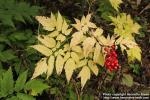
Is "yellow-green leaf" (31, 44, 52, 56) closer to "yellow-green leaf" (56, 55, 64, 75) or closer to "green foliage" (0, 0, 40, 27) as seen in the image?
"yellow-green leaf" (56, 55, 64, 75)

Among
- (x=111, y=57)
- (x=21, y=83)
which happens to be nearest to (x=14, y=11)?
(x=21, y=83)

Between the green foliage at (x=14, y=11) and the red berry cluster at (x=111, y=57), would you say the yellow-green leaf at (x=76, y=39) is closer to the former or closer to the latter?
the red berry cluster at (x=111, y=57)

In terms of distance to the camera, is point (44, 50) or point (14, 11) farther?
point (14, 11)

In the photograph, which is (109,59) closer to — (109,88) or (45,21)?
(45,21)

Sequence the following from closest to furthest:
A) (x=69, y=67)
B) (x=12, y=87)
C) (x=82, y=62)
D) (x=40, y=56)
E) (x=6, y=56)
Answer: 1. (x=69, y=67)
2. (x=82, y=62)
3. (x=12, y=87)
4. (x=6, y=56)
5. (x=40, y=56)

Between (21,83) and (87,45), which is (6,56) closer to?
(21,83)

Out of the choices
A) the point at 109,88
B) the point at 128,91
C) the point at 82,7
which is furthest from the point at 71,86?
the point at 82,7

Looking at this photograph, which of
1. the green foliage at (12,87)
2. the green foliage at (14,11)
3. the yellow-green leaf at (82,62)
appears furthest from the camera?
the green foliage at (14,11)

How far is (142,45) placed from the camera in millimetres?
4387

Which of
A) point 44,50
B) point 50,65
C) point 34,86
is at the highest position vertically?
point 44,50

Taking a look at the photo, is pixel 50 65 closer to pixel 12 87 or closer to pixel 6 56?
pixel 12 87

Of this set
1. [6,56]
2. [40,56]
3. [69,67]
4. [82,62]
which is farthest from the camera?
[40,56]

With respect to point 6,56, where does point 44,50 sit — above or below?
above

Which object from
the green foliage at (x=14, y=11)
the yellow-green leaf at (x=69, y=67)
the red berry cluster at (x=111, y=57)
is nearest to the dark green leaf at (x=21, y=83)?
the yellow-green leaf at (x=69, y=67)
